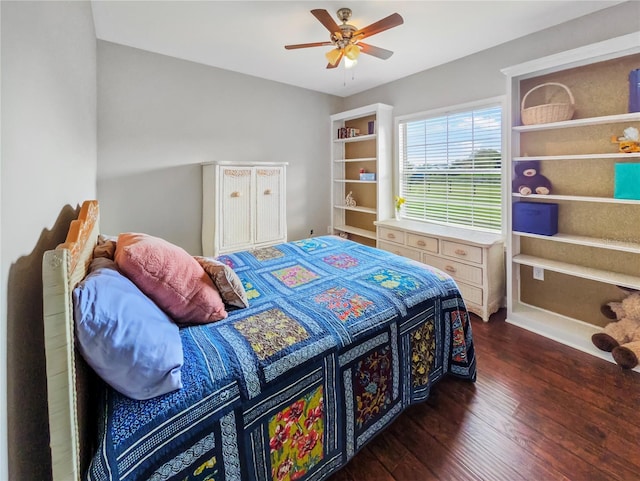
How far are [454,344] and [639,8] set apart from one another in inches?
107

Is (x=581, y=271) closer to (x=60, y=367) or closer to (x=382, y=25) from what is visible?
(x=382, y=25)

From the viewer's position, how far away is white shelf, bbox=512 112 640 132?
2.18 m

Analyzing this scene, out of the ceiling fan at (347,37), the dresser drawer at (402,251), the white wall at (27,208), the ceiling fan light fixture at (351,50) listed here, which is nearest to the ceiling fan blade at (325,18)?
the ceiling fan at (347,37)

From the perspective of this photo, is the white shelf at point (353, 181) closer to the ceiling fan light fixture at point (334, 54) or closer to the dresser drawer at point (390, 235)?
the dresser drawer at point (390, 235)

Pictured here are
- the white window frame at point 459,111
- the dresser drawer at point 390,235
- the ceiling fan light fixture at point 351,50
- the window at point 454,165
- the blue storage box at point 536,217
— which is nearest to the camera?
the ceiling fan light fixture at point 351,50

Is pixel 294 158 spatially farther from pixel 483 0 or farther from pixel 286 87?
pixel 483 0

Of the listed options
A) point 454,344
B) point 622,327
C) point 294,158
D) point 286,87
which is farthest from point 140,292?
point 286,87

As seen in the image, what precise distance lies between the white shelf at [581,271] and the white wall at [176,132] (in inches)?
113

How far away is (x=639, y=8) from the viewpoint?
88.0 inches

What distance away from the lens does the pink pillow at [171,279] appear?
4.19ft

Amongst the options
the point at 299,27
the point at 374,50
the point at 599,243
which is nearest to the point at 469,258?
the point at 599,243

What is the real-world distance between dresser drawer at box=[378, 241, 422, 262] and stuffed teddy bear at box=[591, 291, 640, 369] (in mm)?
1605

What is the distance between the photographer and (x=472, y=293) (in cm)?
305

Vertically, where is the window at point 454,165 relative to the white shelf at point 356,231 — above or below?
above
